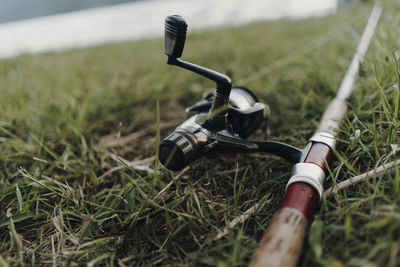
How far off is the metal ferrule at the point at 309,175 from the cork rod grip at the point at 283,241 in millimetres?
147

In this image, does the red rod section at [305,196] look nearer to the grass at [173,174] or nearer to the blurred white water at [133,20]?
the grass at [173,174]

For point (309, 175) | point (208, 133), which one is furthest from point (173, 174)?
point (309, 175)

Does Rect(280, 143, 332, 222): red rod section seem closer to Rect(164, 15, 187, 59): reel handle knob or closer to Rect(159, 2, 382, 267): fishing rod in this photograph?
Rect(159, 2, 382, 267): fishing rod

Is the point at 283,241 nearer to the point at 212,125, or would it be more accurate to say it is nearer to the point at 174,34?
the point at 212,125

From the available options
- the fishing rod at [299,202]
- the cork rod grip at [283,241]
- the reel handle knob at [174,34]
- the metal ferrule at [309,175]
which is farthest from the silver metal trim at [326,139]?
the reel handle knob at [174,34]

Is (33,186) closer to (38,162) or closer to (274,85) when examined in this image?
(38,162)

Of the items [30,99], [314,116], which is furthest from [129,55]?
[314,116]

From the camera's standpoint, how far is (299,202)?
3.23 feet

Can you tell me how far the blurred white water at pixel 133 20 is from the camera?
226 inches

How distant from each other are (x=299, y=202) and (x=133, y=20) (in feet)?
22.9

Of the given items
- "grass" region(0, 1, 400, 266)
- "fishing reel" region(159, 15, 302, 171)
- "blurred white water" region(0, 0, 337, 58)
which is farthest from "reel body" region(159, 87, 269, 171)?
"blurred white water" region(0, 0, 337, 58)

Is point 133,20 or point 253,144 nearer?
point 253,144

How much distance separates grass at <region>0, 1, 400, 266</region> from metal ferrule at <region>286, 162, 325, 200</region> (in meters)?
0.07

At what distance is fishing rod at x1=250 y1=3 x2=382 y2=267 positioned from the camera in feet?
2.73
